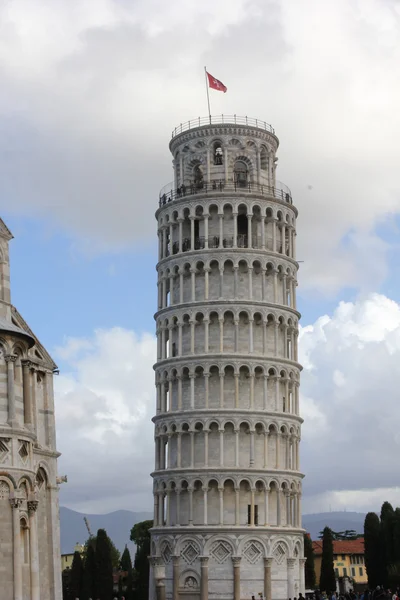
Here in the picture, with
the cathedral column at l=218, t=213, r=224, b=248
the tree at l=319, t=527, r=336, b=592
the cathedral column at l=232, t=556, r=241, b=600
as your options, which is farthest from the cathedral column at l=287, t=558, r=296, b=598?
the cathedral column at l=218, t=213, r=224, b=248

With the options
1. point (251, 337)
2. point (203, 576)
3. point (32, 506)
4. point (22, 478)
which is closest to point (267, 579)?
point (203, 576)

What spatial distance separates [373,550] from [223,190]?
38909 mm

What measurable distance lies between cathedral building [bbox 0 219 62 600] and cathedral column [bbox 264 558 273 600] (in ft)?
101

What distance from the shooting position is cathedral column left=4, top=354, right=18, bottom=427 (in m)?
50.5

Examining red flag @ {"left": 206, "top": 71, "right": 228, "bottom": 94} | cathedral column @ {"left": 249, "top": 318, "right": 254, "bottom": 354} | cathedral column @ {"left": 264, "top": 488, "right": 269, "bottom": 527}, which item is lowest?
cathedral column @ {"left": 264, "top": 488, "right": 269, "bottom": 527}

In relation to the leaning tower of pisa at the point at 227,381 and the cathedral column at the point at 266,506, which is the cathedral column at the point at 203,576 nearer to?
the leaning tower of pisa at the point at 227,381

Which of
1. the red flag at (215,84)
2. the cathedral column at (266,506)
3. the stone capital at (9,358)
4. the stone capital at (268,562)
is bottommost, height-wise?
the stone capital at (268,562)

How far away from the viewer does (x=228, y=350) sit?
89250mm

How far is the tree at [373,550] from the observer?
106250 mm

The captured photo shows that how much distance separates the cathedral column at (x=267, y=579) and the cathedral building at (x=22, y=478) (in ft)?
101

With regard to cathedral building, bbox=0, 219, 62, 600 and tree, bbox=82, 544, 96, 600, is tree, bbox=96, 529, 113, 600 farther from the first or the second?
cathedral building, bbox=0, 219, 62, 600

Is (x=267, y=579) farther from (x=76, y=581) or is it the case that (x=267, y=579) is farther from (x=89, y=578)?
(x=76, y=581)

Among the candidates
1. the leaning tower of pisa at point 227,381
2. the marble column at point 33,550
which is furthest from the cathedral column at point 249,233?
the marble column at point 33,550

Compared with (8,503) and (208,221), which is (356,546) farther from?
(8,503)
